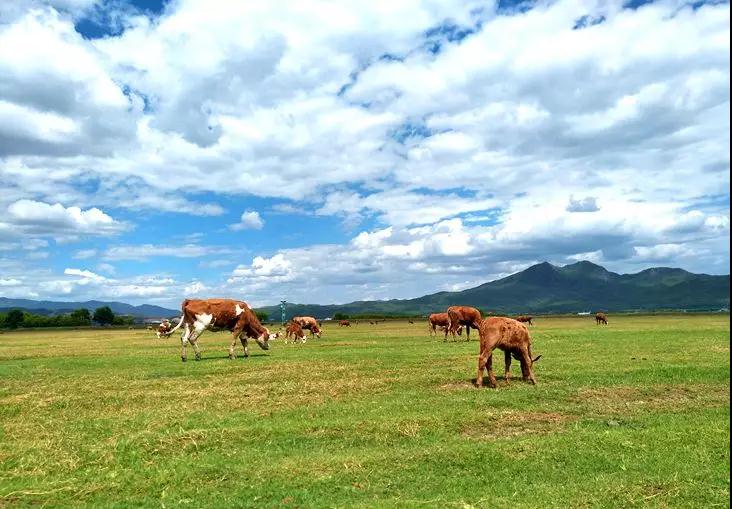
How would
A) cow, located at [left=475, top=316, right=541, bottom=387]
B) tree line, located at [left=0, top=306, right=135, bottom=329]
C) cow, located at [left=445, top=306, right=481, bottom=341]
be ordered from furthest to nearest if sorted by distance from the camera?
tree line, located at [left=0, top=306, right=135, bottom=329] < cow, located at [left=445, top=306, right=481, bottom=341] < cow, located at [left=475, top=316, right=541, bottom=387]

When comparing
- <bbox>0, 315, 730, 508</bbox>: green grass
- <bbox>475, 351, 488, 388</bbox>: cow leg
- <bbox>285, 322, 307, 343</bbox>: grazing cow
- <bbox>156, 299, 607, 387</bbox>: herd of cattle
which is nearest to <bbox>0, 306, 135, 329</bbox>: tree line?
<bbox>156, 299, 607, 387</bbox>: herd of cattle

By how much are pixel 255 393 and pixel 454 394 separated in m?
6.72

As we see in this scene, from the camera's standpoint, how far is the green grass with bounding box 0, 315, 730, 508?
900 centimetres

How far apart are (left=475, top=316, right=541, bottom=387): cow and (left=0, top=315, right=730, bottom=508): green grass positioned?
2.71 feet

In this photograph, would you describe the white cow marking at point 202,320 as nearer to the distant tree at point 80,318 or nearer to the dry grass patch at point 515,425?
the dry grass patch at point 515,425

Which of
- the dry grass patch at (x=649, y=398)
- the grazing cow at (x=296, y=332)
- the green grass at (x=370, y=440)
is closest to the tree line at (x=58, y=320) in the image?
the grazing cow at (x=296, y=332)

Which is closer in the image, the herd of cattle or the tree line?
the herd of cattle

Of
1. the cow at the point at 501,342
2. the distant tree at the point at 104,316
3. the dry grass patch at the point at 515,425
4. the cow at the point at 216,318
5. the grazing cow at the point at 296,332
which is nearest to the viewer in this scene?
the dry grass patch at the point at 515,425

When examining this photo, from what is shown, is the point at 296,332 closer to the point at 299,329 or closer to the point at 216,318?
the point at 299,329

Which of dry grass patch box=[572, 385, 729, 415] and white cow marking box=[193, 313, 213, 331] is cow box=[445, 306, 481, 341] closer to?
white cow marking box=[193, 313, 213, 331]

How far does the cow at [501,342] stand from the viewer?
1830cm

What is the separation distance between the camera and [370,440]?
12.1 metres

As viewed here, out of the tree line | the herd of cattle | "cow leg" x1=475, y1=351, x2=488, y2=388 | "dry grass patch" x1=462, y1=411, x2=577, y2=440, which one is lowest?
"dry grass patch" x1=462, y1=411, x2=577, y2=440

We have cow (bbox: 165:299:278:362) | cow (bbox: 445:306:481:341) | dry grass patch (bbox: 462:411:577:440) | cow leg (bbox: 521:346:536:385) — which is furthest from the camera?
cow (bbox: 445:306:481:341)
